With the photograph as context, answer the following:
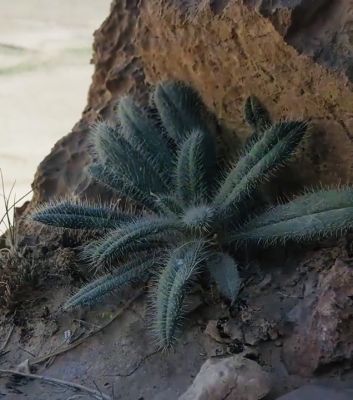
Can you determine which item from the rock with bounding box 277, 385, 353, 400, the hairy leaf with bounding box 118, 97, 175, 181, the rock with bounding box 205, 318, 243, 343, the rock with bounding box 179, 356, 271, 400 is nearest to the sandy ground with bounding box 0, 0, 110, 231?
the hairy leaf with bounding box 118, 97, 175, 181

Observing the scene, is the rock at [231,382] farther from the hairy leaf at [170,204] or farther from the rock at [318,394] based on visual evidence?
the hairy leaf at [170,204]

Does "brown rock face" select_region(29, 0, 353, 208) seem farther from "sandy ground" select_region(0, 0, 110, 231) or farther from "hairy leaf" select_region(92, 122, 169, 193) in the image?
"sandy ground" select_region(0, 0, 110, 231)

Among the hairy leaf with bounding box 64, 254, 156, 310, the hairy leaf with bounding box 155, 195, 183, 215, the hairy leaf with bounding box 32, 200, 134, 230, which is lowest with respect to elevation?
the hairy leaf with bounding box 64, 254, 156, 310

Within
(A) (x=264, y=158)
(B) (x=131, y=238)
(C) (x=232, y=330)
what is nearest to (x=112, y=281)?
(B) (x=131, y=238)

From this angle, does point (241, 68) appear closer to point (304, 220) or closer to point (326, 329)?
point (304, 220)

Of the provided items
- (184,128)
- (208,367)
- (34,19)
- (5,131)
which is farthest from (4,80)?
(208,367)

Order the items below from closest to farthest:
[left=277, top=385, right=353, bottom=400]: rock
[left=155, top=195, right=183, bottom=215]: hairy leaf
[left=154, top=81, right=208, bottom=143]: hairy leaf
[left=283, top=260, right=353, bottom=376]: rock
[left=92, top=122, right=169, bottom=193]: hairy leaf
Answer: [left=277, top=385, right=353, bottom=400]: rock → [left=283, top=260, right=353, bottom=376]: rock → [left=155, top=195, right=183, bottom=215]: hairy leaf → [left=92, top=122, right=169, bottom=193]: hairy leaf → [left=154, top=81, right=208, bottom=143]: hairy leaf

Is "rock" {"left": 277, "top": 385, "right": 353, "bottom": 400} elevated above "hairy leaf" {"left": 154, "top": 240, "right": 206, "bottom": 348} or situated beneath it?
situated beneath

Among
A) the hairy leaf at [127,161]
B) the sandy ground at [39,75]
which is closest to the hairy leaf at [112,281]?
the hairy leaf at [127,161]
